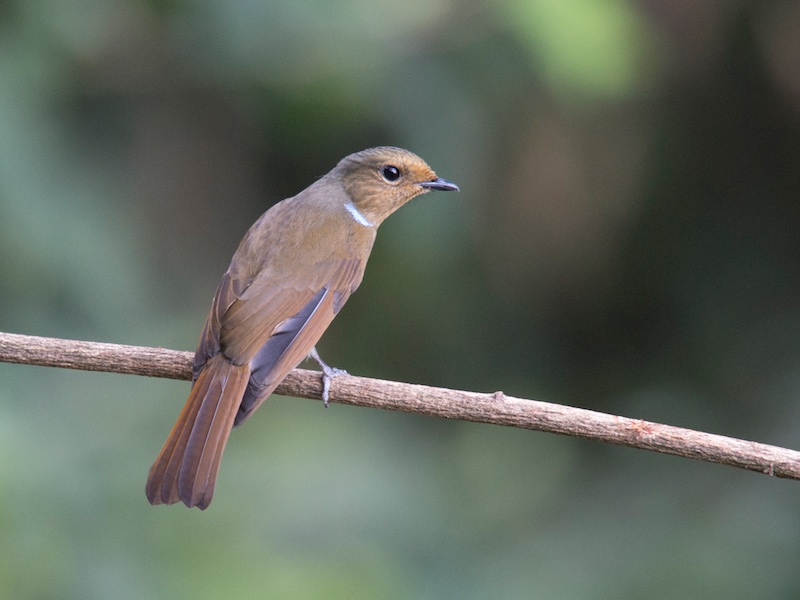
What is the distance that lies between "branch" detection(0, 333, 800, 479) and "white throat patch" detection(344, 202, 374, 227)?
1.08 meters

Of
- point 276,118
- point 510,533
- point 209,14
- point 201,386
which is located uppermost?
point 209,14

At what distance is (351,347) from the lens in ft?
16.9

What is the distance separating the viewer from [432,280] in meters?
5.13

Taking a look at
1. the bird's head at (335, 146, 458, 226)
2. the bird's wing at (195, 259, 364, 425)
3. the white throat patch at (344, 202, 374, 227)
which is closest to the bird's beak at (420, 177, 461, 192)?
the bird's head at (335, 146, 458, 226)

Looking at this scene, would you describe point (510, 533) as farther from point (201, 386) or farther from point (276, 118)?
point (276, 118)

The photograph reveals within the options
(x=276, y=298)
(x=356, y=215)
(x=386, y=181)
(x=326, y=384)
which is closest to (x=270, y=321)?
(x=276, y=298)

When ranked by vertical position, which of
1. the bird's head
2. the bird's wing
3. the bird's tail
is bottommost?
the bird's tail

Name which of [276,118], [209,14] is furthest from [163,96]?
[209,14]

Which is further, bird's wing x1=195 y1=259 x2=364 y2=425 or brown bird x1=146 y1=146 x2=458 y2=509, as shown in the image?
bird's wing x1=195 y1=259 x2=364 y2=425

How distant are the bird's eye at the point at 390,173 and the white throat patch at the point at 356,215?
0.57ft

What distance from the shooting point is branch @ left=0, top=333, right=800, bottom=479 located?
279 cm

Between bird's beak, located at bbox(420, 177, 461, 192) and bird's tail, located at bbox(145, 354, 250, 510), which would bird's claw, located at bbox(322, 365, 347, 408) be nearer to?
bird's tail, located at bbox(145, 354, 250, 510)

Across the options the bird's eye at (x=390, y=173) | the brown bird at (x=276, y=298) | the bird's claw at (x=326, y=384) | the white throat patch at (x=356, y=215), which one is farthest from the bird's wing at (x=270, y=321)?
the bird's eye at (x=390, y=173)

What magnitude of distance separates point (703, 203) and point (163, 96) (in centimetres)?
268
